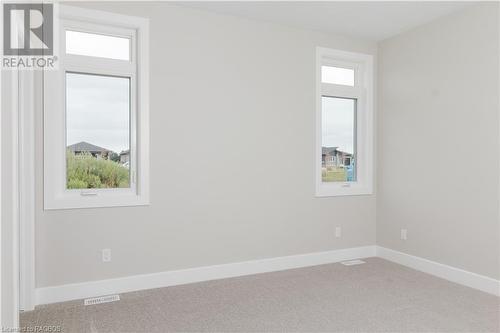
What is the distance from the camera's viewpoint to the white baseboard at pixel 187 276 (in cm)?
319

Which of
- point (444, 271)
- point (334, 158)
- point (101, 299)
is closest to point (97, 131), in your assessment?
point (101, 299)

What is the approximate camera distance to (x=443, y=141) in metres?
3.83

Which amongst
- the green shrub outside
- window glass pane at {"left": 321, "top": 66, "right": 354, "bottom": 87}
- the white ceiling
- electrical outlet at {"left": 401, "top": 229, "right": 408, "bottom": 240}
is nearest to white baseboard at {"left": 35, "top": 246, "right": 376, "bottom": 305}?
electrical outlet at {"left": 401, "top": 229, "right": 408, "bottom": 240}

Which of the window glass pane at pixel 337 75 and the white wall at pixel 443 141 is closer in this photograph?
the white wall at pixel 443 141

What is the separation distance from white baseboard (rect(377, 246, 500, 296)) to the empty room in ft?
0.07

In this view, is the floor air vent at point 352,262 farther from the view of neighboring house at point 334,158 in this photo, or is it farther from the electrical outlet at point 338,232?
the view of neighboring house at point 334,158

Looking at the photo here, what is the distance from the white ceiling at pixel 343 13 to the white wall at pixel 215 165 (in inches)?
6.0

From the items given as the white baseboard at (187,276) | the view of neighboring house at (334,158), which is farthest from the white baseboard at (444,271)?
the view of neighboring house at (334,158)

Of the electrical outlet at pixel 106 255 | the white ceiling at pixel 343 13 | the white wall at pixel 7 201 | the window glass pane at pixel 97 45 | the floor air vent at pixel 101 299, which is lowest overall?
the floor air vent at pixel 101 299

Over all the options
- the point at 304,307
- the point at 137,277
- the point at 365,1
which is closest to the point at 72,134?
the point at 137,277

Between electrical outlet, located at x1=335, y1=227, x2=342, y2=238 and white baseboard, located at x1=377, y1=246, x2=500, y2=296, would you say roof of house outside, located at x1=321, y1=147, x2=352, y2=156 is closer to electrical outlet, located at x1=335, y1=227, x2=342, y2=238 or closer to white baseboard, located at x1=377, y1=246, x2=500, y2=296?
electrical outlet, located at x1=335, y1=227, x2=342, y2=238

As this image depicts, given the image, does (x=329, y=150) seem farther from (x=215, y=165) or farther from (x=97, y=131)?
(x=97, y=131)

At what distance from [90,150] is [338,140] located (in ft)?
9.53

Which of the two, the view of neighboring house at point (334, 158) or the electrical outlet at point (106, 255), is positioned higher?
the view of neighboring house at point (334, 158)
